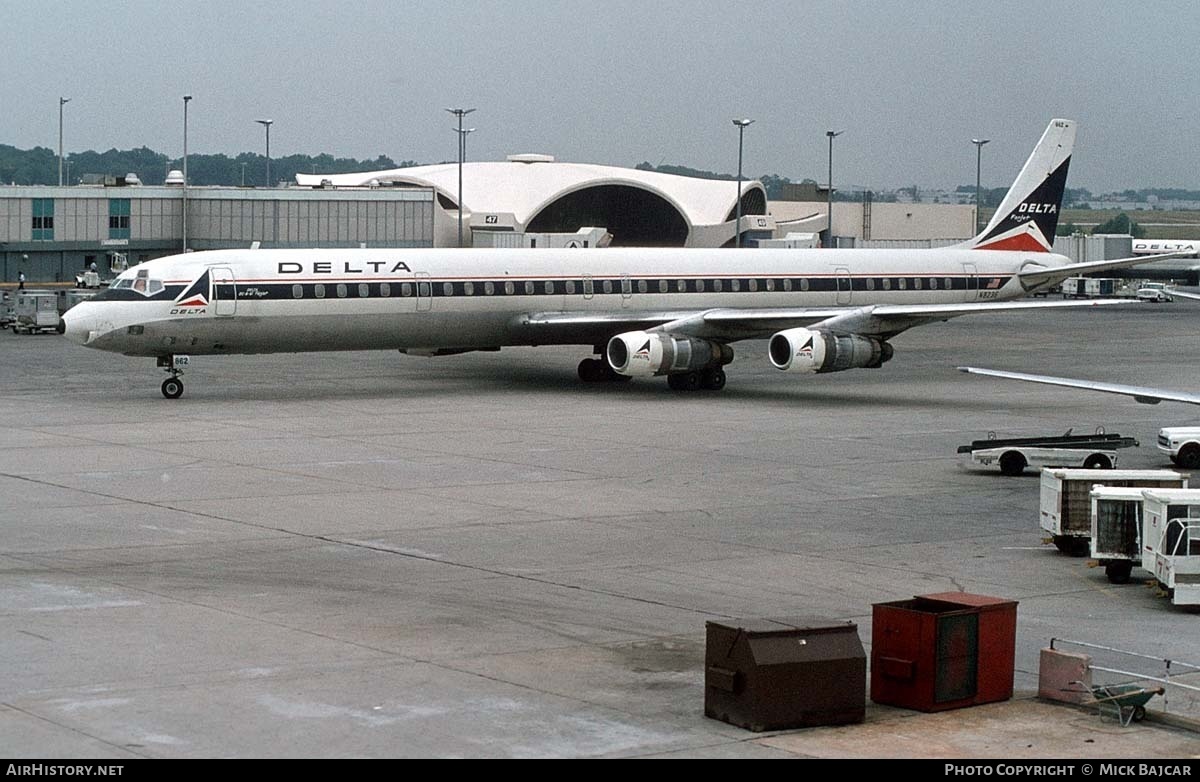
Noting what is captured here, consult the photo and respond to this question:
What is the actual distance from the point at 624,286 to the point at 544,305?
2.94 metres

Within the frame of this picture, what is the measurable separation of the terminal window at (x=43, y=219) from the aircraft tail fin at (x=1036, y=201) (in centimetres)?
6706

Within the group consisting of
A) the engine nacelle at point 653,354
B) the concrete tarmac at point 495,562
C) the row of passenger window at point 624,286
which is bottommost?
the concrete tarmac at point 495,562

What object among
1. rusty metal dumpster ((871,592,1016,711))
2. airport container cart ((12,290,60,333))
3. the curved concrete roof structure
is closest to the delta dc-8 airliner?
airport container cart ((12,290,60,333))

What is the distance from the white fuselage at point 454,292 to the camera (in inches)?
1855

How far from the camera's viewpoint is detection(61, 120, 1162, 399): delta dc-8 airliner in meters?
47.2

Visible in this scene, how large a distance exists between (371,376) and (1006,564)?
111ft

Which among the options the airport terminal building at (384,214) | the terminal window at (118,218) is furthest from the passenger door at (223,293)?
the terminal window at (118,218)

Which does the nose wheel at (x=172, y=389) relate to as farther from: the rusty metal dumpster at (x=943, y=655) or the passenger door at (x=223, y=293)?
the rusty metal dumpster at (x=943, y=655)

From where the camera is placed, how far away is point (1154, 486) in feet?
88.3

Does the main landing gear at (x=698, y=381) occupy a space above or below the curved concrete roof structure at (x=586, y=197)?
below

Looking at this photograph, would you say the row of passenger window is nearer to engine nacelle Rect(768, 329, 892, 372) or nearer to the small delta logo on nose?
the small delta logo on nose

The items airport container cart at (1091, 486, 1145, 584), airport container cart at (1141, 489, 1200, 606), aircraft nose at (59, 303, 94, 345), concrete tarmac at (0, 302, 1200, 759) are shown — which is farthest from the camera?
aircraft nose at (59, 303, 94, 345)

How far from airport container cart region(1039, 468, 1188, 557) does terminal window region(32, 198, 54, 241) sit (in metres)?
94.1
